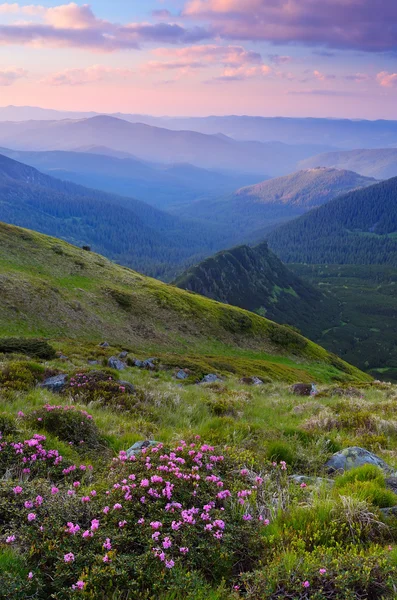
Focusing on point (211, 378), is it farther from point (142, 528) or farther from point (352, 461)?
point (142, 528)

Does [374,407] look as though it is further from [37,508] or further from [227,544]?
[37,508]

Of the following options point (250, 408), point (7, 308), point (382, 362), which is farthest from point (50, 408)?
point (382, 362)

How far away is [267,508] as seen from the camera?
5.60 m

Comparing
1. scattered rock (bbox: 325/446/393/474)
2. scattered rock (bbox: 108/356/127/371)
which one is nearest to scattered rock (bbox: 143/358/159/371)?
scattered rock (bbox: 108/356/127/371)

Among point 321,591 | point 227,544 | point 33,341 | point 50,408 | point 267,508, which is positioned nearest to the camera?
point 321,591

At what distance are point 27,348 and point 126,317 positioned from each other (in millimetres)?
27462

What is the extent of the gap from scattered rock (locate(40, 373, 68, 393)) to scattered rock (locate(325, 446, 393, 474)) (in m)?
9.69

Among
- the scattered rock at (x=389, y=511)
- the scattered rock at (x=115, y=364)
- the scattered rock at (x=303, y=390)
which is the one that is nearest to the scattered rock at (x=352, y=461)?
the scattered rock at (x=389, y=511)

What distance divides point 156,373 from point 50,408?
17430 mm

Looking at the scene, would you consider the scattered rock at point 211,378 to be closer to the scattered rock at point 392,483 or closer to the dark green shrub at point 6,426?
the dark green shrub at point 6,426

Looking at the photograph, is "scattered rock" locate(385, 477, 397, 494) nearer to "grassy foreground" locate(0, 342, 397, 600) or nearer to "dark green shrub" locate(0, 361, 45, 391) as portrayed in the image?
"grassy foreground" locate(0, 342, 397, 600)

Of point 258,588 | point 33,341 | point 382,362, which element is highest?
point 258,588

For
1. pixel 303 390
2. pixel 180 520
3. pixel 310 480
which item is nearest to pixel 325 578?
pixel 180 520

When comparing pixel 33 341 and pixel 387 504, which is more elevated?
pixel 387 504
